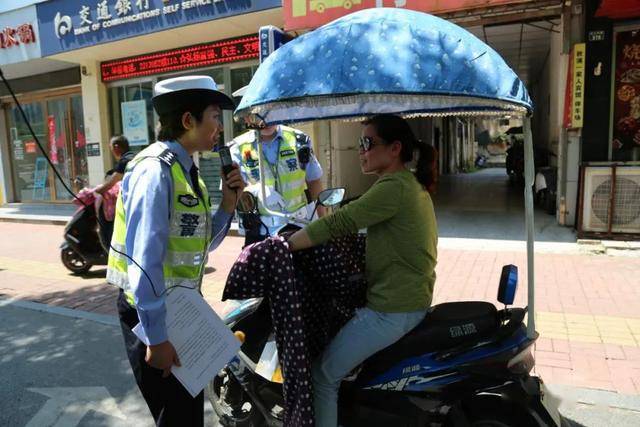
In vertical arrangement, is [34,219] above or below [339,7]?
below

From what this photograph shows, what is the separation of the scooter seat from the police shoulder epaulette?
125cm

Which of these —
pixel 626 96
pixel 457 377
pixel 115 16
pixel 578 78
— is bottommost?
pixel 457 377

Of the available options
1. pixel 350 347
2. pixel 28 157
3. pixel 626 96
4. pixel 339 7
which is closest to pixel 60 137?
pixel 28 157

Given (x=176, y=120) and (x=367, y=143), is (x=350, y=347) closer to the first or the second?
(x=367, y=143)

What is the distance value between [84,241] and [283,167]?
393 centimetres

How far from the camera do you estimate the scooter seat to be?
87.0 inches

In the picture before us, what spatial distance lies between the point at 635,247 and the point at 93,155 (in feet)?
36.7

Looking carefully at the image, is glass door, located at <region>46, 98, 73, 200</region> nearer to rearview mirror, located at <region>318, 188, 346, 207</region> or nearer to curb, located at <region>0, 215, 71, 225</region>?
curb, located at <region>0, 215, 71, 225</region>

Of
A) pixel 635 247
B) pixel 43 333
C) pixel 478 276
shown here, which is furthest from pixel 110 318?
pixel 635 247

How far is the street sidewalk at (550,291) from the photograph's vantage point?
141 inches

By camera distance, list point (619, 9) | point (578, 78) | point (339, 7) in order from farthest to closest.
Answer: point (339, 7), point (578, 78), point (619, 9)

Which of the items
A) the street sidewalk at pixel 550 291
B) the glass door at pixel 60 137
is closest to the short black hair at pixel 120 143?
the street sidewalk at pixel 550 291

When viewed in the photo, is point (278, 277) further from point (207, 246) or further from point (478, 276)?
point (478, 276)

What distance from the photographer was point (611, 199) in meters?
6.82
